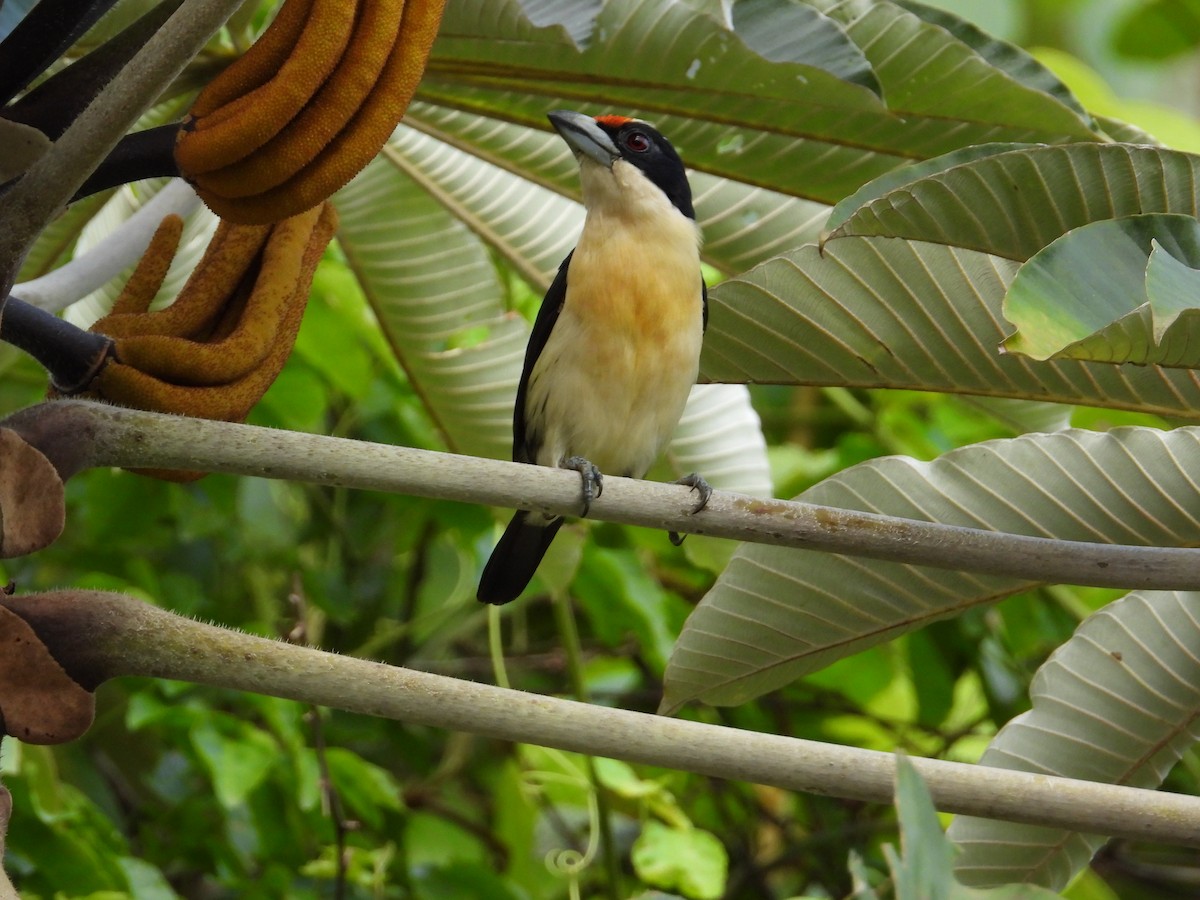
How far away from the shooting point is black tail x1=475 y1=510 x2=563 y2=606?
2.23 m

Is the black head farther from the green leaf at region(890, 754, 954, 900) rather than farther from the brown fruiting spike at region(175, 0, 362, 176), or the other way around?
the green leaf at region(890, 754, 954, 900)

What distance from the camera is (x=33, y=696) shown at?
1021 mm

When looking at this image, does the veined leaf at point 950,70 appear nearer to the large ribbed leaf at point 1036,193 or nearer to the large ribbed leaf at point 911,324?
the large ribbed leaf at point 911,324

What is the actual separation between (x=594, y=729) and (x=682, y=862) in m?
1.45

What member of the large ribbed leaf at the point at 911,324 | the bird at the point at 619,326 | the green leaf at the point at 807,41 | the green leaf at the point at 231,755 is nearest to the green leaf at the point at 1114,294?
the large ribbed leaf at the point at 911,324

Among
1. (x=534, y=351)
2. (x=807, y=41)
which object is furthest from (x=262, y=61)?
(x=534, y=351)

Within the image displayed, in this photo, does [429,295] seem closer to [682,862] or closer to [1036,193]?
[682,862]

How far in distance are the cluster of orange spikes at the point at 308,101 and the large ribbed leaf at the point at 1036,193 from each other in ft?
1.21

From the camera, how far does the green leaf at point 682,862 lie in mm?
2303

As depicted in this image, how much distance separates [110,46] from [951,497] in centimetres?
90

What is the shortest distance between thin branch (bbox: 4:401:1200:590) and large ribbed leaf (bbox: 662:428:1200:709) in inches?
12.8

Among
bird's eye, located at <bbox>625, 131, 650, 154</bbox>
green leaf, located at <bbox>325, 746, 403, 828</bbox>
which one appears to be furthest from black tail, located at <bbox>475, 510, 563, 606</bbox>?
bird's eye, located at <bbox>625, 131, 650, 154</bbox>

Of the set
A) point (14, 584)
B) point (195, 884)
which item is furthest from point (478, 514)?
point (14, 584)

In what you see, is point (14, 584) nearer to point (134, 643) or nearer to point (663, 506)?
point (134, 643)
